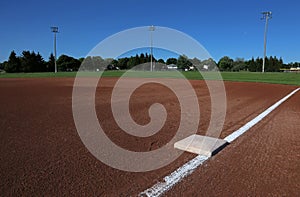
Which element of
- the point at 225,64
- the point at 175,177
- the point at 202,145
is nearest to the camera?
the point at 175,177

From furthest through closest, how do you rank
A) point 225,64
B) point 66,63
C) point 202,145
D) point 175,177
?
point 225,64 → point 66,63 → point 202,145 → point 175,177

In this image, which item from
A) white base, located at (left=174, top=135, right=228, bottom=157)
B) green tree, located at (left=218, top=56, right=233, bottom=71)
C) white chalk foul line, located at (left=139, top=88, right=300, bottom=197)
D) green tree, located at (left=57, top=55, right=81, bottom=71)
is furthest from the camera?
green tree, located at (left=218, top=56, right=233, bottom=71)

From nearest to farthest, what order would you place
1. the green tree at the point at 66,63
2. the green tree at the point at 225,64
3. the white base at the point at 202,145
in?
the white base at the point at 202,145 → the green tree at the point at 66,63 → the green tree at the point at 225,64

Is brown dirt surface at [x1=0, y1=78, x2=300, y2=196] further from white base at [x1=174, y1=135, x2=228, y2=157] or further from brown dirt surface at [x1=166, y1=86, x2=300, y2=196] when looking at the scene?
white base at [x1=174, y1=135, x2=228, y2=157]

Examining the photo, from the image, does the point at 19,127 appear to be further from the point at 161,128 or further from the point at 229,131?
the point at 229,131

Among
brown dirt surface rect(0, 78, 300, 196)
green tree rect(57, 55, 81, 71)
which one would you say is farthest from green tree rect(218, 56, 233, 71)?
brown dirt surface rect(0, 78, 300, 196)

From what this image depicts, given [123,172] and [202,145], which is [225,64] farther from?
[123,172]

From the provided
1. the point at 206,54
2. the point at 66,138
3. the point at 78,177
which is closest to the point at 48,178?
the point at 78,177

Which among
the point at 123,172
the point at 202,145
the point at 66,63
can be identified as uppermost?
the point at 66,63

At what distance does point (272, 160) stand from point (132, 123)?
2.68 m

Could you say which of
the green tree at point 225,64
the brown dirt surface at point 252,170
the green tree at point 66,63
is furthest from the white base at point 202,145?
the green tree at point 225,64

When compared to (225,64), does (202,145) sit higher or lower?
lower

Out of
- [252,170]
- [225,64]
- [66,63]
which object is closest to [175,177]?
[252,170]

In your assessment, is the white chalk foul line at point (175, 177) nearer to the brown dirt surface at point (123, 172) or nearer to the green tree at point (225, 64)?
the brown dirt surface at point (123, 172)
